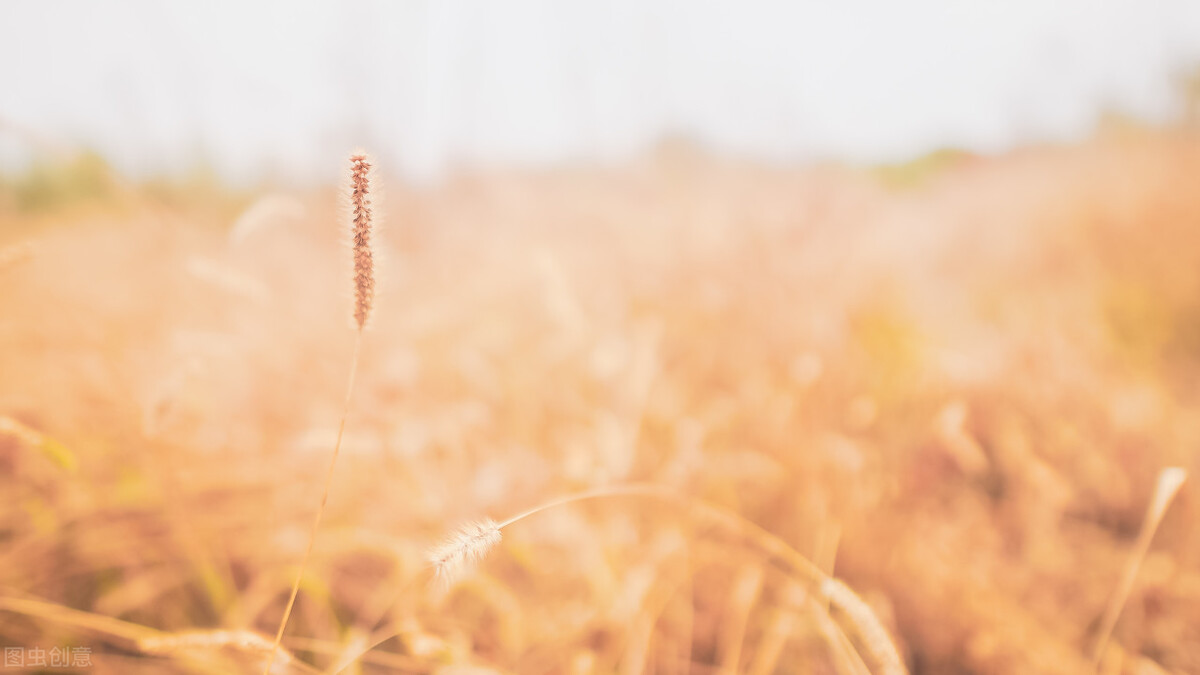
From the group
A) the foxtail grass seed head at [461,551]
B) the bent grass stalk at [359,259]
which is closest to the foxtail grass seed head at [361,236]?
the bent grass stalk at [359,259]

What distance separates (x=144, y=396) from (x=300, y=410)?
0.36 m

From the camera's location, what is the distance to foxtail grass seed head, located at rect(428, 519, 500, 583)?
0.42 metres

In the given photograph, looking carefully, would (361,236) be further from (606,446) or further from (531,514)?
(606,446)

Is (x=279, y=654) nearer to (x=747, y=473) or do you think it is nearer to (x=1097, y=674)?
(x=747, y=473)

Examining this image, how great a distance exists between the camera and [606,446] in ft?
4.45

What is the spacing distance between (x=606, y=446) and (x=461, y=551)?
36.8 inches

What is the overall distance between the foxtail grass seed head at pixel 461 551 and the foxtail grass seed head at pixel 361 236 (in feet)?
0.72

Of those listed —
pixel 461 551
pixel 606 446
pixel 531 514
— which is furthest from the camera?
pixel 606 446

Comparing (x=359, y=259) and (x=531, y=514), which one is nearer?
(x=359, y=259)

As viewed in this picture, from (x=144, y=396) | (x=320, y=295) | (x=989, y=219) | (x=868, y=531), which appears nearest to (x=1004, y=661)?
(x=868, y=531)

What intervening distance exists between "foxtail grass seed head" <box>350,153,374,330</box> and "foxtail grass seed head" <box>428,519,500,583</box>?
0.72ft

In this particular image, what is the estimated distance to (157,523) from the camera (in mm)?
1238

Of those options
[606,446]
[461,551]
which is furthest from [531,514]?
[606,446]

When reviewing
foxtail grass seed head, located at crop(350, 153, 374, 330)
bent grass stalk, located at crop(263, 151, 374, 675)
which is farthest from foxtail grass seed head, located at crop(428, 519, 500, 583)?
foxtail grass seed head, located at crop(350, 153, 374, 330)
